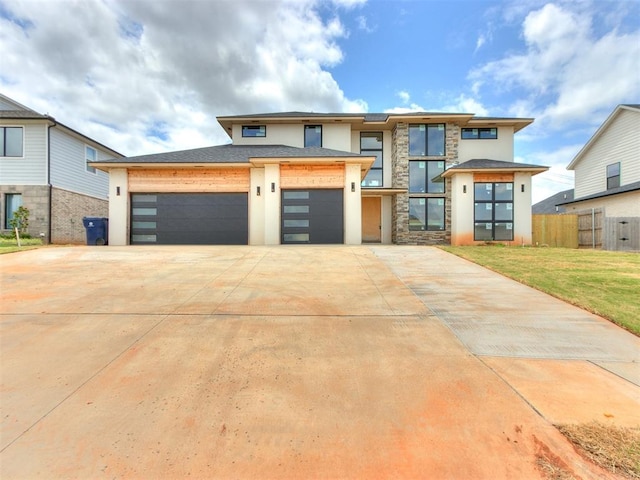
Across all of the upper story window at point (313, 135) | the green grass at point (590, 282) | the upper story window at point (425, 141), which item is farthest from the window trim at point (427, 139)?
the green grass at point (590, 282)

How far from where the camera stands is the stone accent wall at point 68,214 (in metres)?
15.9

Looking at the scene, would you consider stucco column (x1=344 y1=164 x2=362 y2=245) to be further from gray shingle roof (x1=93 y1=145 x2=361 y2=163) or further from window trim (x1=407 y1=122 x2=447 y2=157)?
window trim (x1=407 y1=122 x2=447 y2=157)

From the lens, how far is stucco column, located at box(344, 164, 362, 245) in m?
13.1

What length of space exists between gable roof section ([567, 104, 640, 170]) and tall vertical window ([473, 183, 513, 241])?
822 centimetres

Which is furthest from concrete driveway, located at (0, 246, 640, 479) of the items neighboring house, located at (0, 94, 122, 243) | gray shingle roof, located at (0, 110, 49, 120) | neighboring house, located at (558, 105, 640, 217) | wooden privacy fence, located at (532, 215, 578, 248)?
neighboring house, located at (558, 105, 640, 217)

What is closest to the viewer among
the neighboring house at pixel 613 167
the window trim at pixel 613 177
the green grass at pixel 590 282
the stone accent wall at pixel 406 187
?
the green grass at pixel 590 282

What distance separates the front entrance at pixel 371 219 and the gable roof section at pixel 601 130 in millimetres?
14670

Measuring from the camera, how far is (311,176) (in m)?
13.2

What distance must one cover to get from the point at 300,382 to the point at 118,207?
566 inches

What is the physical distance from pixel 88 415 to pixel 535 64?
719 inches

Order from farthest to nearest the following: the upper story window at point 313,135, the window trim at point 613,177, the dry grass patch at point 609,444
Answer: the upper story window at point 313,135 → the window trim at point 613,177 → the dry grass patch at point 609,444

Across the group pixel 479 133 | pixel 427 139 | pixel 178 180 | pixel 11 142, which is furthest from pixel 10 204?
pixel 479 133

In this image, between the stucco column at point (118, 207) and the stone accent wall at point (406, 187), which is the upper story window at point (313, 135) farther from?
the stucco column at point (118, 207)

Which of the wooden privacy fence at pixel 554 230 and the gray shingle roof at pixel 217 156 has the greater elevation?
the gray shingle roof at pixel 217 156
